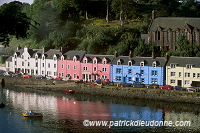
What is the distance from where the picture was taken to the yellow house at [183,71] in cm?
5019

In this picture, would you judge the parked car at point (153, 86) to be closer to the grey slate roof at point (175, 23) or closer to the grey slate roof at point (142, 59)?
the grey slate roof at point (142, 59)

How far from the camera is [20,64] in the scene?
68562 mm

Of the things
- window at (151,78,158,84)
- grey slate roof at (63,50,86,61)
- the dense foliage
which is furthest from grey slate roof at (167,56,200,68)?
grey slate roof at (63,50,86,61)

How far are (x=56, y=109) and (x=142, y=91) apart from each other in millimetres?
11682

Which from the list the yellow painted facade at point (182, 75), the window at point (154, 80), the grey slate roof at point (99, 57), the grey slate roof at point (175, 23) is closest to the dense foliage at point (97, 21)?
the grey slate roof at point (99, 57)

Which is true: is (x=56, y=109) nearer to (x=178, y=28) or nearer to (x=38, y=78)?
(x=38, y=78)

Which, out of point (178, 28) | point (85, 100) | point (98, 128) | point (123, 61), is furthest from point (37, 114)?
point (178, 28)

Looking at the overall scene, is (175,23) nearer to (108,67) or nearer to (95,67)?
(108,67)

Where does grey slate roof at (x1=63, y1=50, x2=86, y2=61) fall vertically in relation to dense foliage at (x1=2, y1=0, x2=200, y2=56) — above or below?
below

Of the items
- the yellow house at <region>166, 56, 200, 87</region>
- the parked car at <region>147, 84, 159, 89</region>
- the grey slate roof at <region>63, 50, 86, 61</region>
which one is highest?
the grey slate roof at <region>63, 50, 86, 61</region>

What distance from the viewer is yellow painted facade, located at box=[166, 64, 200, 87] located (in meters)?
→ 50.2

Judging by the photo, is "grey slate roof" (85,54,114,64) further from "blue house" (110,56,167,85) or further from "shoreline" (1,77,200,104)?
"shoreline" (1,77,200,104)

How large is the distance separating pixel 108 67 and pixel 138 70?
4.84m

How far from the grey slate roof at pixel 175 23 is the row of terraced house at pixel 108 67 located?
29.8 ft
